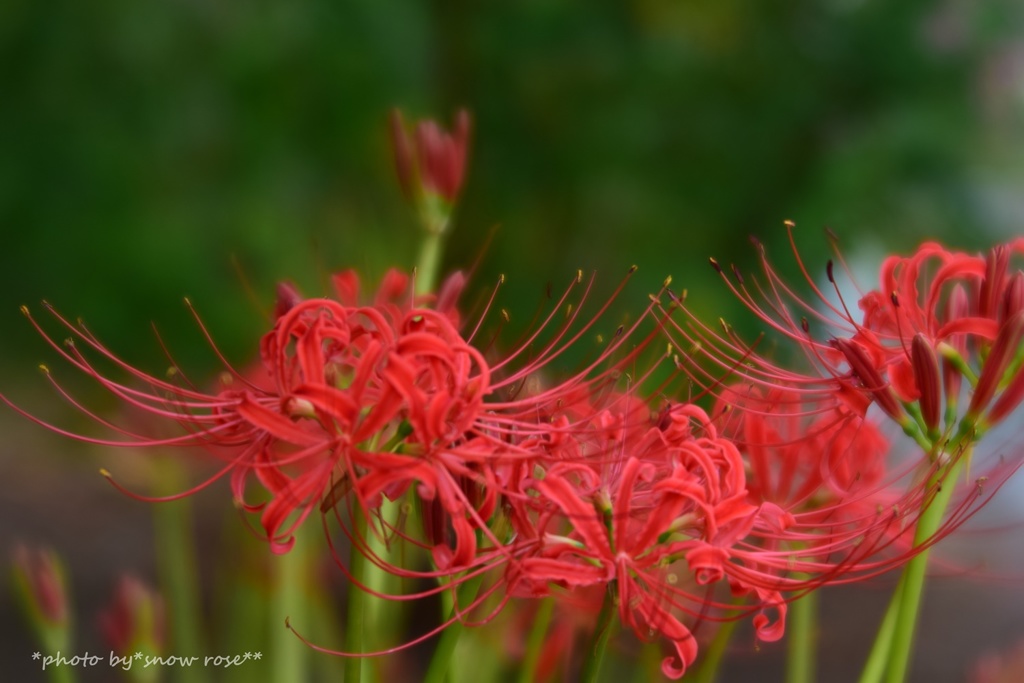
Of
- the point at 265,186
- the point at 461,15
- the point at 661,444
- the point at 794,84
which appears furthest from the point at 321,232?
the point at 661,444

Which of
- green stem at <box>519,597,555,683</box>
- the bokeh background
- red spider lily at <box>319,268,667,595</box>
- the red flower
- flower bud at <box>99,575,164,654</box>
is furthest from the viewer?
the bokeh background

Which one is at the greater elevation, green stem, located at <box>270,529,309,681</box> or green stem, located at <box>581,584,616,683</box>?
green stem, located at <box>270,529,309,681</box>

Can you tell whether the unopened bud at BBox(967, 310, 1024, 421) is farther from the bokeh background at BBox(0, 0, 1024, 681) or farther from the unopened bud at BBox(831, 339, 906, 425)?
the bokeh background at BBox(0, 0, 1024, 681)

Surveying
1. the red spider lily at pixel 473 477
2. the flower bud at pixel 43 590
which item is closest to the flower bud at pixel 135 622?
the flower bud at pixel 43 590

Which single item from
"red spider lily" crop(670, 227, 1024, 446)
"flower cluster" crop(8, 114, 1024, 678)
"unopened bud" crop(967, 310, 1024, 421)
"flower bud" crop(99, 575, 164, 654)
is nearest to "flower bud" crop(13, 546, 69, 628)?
"flower bud" crop(99, 575, 164, 654)

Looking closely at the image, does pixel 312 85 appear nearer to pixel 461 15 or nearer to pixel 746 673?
pixel 461 15

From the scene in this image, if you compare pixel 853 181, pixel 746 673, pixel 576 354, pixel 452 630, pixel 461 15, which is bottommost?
pixel 452 630
